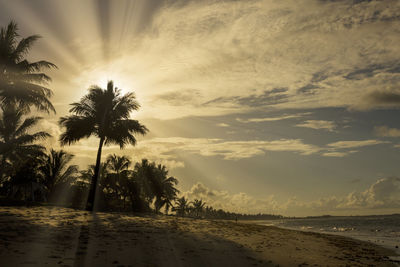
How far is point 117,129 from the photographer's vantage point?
74.6 feet

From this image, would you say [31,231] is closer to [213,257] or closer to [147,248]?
[147,248]

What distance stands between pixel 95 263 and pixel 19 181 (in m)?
26.9

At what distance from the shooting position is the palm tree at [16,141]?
29.7m

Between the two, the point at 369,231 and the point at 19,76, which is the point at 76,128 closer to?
the point at 19,76

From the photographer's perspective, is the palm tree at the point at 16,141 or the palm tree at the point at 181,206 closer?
the palm tree at the point at 16,141

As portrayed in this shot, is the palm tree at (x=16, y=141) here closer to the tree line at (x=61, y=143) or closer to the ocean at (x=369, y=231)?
the tree line at (x=61, y=143)

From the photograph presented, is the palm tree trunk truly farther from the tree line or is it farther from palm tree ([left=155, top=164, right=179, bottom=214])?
palm tree ([left=155, top=164, right=179, bottom=214])

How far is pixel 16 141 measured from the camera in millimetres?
29938

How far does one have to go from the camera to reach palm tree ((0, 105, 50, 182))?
29.7 meters

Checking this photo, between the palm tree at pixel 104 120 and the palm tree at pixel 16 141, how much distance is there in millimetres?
10077

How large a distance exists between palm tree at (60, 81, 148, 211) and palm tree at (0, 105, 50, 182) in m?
10.1

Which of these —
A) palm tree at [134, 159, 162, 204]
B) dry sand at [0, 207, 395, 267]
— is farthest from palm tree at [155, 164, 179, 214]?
dry sand at [0, 207, 395, 267]

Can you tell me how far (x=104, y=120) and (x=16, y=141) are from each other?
1389cm

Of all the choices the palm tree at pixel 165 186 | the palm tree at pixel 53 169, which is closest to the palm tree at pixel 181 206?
the palm tree at pixel 165 186
